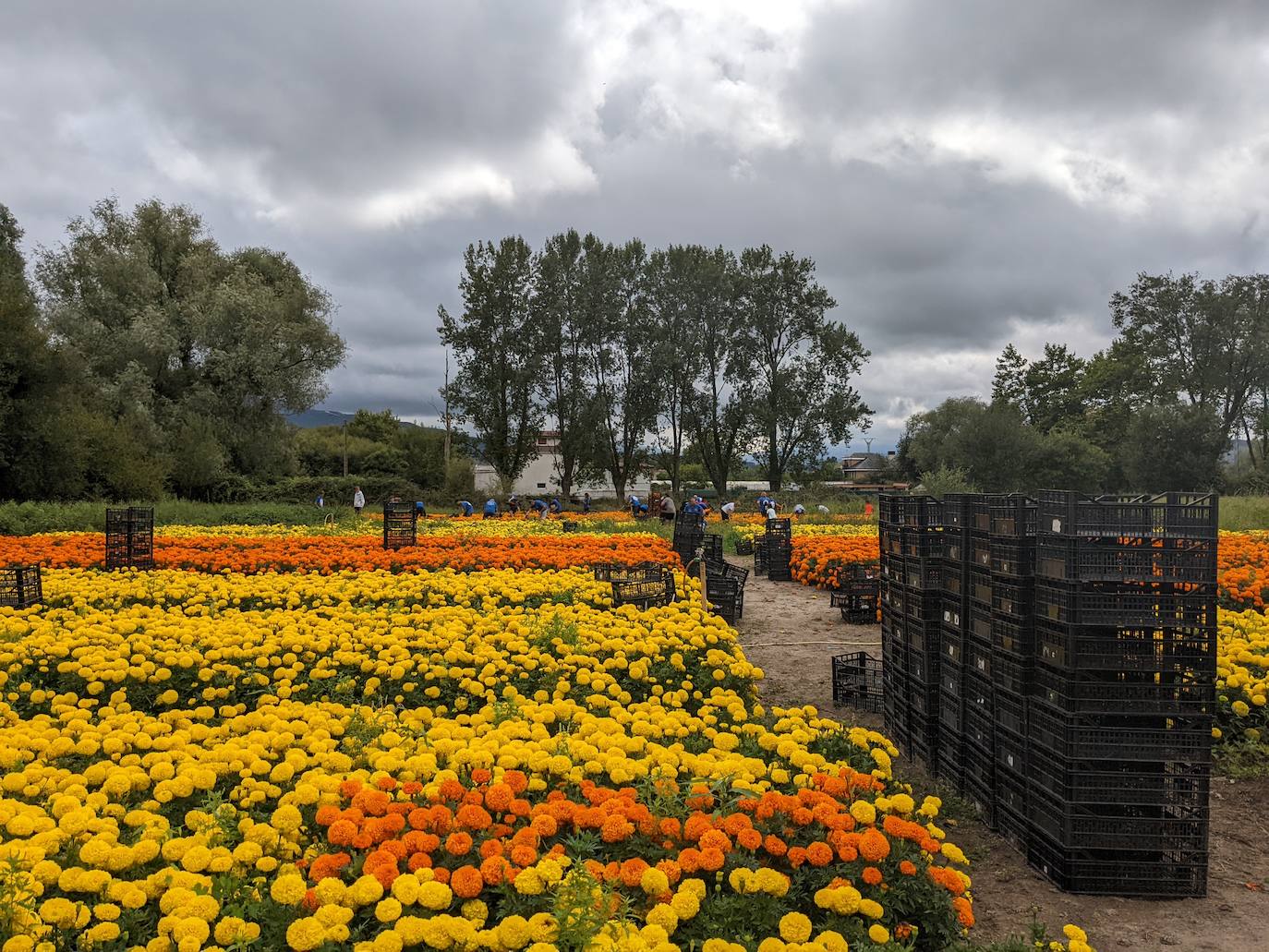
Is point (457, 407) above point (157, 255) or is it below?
below

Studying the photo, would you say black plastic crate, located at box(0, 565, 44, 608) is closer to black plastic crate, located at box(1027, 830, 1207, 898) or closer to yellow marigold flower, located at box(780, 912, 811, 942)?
yellow marigold flower, located at box(780, 912, 811, 942)

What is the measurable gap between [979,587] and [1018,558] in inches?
22.7

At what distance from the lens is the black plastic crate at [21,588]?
7824 mm

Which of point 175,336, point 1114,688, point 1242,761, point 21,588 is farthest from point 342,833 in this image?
point 175,336

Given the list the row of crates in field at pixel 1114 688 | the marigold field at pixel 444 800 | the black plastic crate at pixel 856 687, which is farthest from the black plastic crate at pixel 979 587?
the black plastic crate at pixel 856 687

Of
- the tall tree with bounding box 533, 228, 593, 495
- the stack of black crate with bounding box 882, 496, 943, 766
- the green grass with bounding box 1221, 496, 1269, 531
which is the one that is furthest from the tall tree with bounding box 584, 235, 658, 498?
the stack of black crate with bounding box 882, 496, 943, 766

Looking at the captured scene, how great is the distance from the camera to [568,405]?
44.7 meters

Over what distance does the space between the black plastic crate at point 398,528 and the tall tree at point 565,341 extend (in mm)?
29485

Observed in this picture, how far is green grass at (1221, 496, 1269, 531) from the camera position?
945 inches

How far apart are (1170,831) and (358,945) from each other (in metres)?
4.10

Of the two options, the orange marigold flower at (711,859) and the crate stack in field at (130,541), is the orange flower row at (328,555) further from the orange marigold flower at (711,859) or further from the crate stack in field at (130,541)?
the orange marigold flower at (711,859)

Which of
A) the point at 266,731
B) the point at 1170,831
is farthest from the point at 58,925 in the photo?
the point at 1170,831

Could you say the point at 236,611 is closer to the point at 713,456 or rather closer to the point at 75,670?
the point at 75,670

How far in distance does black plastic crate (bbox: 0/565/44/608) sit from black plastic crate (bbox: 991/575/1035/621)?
8740 millimetres
